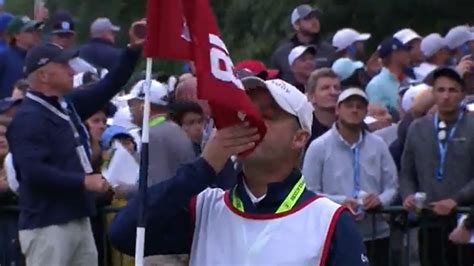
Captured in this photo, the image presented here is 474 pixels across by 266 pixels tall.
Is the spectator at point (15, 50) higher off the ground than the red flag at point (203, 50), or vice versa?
the spectator at point (15, 50)

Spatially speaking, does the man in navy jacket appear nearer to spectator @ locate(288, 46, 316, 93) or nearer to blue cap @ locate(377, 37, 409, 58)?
spectator @ locate(288, 46, 316, 93)

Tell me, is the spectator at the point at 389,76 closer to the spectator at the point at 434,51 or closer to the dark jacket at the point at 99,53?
the spectator at the point at 434,51

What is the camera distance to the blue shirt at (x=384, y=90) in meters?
13.6

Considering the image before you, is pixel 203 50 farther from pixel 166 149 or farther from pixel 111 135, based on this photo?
pixel 111 135

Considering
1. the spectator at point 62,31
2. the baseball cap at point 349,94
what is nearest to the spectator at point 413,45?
the spectator at point 62,31

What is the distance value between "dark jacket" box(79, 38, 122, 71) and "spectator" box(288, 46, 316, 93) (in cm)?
280

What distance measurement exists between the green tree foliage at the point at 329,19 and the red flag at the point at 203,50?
14.1 meters

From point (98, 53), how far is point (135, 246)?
11042 mm

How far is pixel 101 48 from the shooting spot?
15.6 m

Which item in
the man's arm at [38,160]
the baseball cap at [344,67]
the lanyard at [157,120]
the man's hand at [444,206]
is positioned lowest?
the man's hand at [444,206]

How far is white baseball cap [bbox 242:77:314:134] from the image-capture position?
14.9 feet

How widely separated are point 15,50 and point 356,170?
17.5 feet

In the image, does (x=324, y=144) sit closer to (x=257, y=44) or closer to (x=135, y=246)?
(x=135, y=246)

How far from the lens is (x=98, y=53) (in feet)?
50.8
